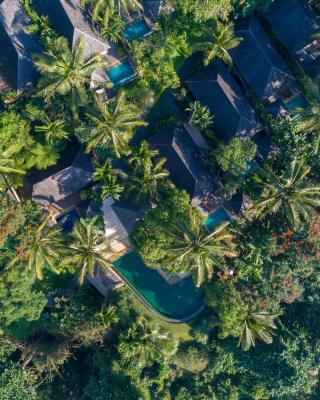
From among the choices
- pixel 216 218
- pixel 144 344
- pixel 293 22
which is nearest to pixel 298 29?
pixel 293 22

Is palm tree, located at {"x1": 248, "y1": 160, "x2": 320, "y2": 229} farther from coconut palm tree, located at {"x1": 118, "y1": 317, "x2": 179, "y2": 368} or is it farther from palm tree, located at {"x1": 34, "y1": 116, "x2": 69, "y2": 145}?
palm tree, located at {"x1": 34, "y1": 116, "x2": 69, "y2": 145}

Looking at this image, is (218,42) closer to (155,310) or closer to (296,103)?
(296,103)

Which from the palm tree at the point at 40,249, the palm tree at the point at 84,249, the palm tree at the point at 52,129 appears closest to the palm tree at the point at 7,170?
the palm tree at the point at 52,129

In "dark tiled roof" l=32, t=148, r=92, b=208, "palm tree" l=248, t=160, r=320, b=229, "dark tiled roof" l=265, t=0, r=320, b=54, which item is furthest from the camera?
"dark tiled roof" l=32, t=148, r=92, b=208

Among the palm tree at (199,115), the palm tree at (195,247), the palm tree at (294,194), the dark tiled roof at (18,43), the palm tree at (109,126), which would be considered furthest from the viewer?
the palm tree at (199,115)

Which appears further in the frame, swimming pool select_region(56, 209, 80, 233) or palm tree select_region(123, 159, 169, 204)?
swimming pool select_region(56, 209, 80, 233)

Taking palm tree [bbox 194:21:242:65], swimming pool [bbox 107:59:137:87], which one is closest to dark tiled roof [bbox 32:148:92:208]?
swimming pool [bbox 107:59:137:87]

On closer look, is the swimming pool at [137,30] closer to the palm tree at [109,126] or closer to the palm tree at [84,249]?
the palm tree at [109,126]
